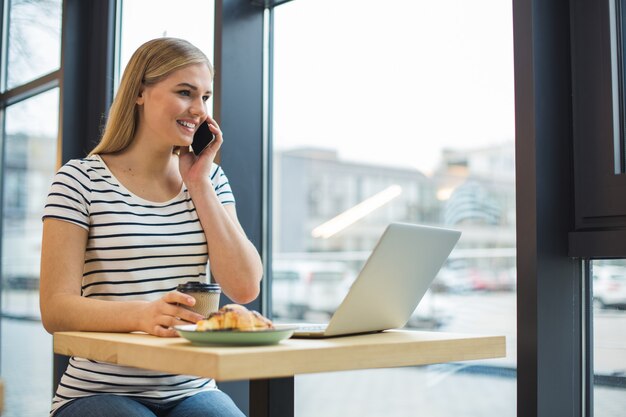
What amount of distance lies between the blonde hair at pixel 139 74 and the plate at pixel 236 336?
0.79 m

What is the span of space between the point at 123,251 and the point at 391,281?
0.65 metres

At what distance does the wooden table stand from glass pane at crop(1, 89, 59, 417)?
2.40 meters

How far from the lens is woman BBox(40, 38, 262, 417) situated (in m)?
1.53

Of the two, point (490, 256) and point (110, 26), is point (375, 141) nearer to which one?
point (490, 256)

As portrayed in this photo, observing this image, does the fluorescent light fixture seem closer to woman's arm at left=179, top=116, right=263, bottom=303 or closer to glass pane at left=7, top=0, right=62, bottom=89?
woman's arm at left=179, top=116, right=263, bottom=303

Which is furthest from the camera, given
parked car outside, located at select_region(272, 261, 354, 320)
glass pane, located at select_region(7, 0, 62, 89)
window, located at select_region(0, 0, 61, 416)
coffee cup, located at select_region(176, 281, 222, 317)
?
window, located at select_region(0, 0, 61, 416)

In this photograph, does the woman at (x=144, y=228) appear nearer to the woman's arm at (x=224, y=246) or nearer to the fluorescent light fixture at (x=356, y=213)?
the woman's arm at (x=224, y=246)

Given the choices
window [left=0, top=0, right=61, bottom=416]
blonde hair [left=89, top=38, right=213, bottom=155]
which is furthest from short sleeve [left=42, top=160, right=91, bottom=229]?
window [left=0, top=0, right=61, bottom=416]

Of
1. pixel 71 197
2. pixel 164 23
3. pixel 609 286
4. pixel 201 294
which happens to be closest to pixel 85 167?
pixel 71 197

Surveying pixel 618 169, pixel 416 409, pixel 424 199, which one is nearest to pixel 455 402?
pixel 416 409

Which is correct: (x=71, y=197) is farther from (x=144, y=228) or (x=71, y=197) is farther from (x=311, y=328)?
(x=311, y=328)

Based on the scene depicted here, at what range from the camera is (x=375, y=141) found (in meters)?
2.09

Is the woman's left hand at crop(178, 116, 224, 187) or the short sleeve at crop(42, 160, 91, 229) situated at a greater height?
the woman's left hand at crop(178, 116, 224, 187)

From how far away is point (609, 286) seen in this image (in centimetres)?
154
